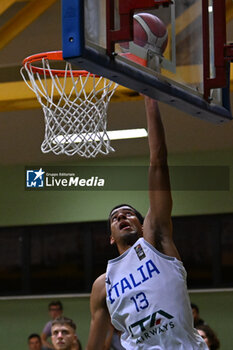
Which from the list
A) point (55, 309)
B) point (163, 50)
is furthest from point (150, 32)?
point (55, 309)

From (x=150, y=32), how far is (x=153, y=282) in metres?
1.38

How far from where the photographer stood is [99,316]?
482cm

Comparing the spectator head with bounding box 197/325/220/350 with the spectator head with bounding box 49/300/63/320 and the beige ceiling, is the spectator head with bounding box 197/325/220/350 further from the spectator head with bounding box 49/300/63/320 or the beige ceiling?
the spectator head with bounding box 49/300/63/320

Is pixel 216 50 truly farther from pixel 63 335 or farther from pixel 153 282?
pixel 63 335

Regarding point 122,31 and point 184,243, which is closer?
point 122,31

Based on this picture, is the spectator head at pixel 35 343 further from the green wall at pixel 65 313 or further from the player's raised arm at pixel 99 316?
the player's raised arm at pixel 99 316

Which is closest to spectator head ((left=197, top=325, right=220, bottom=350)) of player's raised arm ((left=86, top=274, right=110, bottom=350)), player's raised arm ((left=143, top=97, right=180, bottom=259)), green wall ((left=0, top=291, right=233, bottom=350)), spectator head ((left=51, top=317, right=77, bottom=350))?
spectator head ((left=51, top=317, right=77, bottom=350))

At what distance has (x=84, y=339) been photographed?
36.7ft

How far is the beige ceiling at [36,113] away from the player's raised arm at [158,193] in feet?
6.86

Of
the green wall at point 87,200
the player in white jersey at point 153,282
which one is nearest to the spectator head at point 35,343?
the green wall at point 87,200

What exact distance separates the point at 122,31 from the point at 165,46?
0.67 metres

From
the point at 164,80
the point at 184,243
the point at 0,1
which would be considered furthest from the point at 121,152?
the point at 164,80

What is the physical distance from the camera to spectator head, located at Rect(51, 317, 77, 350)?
7.02 metres

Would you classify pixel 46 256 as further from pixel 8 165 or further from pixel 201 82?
pixel 201 82
